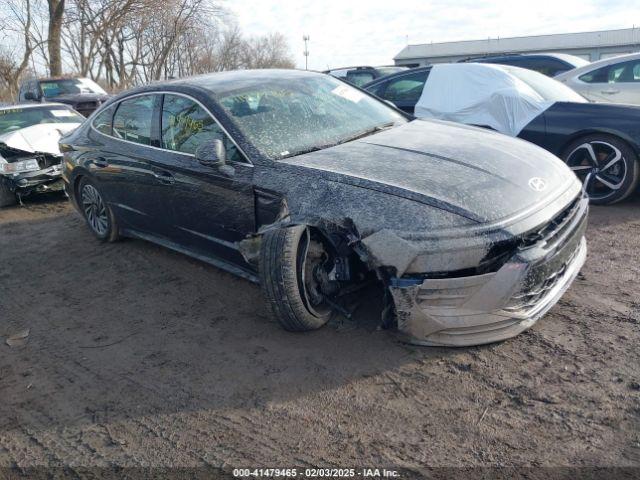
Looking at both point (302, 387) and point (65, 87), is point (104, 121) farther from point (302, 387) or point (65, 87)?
point (65, 87)

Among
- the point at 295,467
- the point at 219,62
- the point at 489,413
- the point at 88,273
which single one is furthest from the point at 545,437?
the point at 219,62

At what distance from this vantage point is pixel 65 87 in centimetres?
1334

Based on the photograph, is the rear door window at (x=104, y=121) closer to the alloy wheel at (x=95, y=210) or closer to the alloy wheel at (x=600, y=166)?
the alloy wheel at (x=95, y=210)

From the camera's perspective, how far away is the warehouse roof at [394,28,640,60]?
41125 millimetres

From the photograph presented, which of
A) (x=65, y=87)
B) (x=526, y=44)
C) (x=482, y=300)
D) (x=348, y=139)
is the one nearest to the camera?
(x=482, y=300)

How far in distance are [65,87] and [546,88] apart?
461 inches

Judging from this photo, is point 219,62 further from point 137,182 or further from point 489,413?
point 489,413

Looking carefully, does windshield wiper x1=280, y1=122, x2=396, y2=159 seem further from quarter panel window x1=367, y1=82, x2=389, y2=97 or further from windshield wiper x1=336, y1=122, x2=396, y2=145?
quarter panel window x1=367, y1=82, x2=389, y2=97

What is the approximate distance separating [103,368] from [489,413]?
228cm

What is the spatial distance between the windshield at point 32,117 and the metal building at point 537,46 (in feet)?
102

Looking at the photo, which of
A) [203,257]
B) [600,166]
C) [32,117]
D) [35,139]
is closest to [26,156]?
[35,139]

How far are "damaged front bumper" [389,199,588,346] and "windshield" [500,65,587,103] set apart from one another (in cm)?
362

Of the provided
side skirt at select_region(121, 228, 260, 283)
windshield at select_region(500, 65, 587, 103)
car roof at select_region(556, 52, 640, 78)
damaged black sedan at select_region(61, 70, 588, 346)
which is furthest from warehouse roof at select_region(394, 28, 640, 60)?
side skirt at select_region(121, 228, 260, 283)

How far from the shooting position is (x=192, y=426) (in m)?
2.67
